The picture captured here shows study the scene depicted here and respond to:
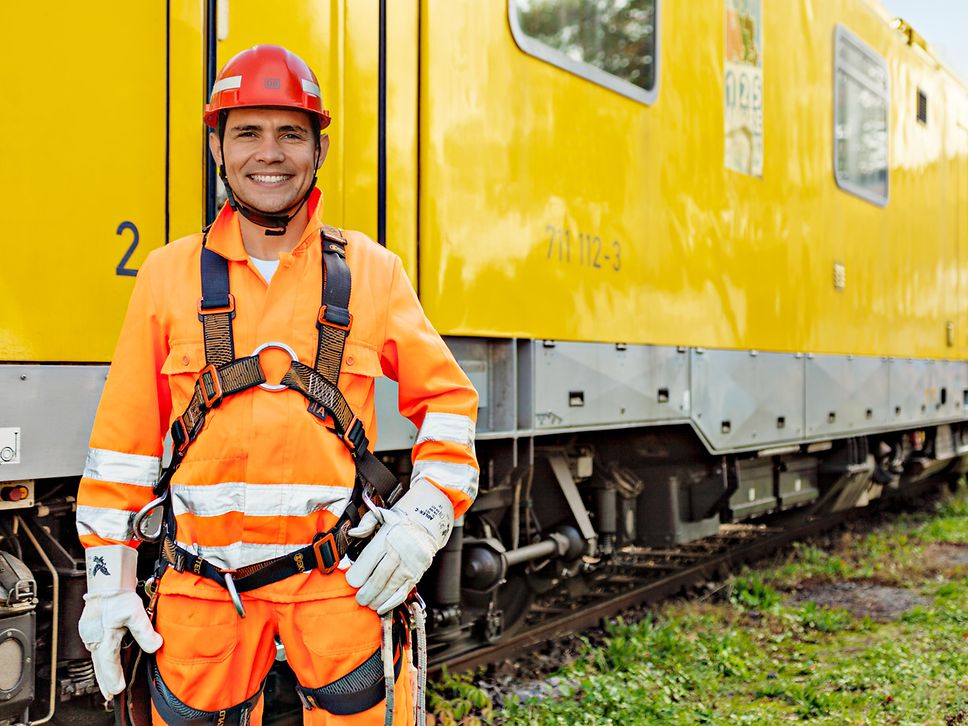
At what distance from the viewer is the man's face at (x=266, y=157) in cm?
229

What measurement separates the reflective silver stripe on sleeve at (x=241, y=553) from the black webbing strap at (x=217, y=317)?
390mm

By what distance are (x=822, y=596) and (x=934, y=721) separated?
101 inches

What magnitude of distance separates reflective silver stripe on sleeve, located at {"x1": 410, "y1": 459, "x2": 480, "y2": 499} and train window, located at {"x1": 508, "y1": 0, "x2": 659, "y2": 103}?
8.01ft

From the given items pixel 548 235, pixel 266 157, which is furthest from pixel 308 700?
pixel 548 235

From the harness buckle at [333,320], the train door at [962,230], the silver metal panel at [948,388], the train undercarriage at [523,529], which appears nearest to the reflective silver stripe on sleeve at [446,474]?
the harness buckle at [333,320]

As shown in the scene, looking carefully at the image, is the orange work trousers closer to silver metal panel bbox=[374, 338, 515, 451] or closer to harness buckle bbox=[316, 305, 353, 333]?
harness buckle bbox=[316, 305, 353, 333]

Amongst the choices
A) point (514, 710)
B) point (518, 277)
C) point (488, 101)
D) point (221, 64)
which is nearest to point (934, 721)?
point (514, 710)

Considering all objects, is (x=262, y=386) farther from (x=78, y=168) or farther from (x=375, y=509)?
(x=78, y=168)

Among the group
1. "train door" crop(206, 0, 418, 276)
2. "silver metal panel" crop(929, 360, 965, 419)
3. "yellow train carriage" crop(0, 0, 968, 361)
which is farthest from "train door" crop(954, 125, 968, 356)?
"train door" crop(206, 0, 418, 276)

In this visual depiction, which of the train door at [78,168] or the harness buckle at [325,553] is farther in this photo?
the train door at [78,168]

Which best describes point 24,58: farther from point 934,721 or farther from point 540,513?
point 934,721

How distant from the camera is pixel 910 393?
8.49m

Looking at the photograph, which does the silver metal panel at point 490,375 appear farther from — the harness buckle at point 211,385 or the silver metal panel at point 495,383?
the harness buckle at point 211,385

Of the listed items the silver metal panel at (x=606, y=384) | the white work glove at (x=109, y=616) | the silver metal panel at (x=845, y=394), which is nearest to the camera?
the white work glove at (x=109, y=616)
